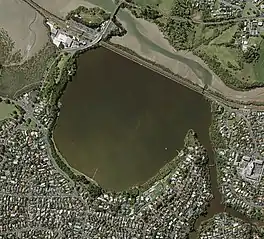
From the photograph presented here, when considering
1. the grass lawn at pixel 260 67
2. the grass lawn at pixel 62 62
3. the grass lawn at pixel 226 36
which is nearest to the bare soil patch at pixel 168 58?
the grass lawn at pixel 260 67

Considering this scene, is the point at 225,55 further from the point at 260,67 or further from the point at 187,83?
the point at 187,83

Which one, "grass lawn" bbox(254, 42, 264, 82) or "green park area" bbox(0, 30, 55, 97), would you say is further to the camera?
"green park area" bbox(0, 30, 55, 97)

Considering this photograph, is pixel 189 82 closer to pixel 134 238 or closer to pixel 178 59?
pixel 178 59

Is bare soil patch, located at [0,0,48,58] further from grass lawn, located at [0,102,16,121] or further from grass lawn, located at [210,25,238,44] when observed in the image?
grass lawn, located at [210,25,238,44]

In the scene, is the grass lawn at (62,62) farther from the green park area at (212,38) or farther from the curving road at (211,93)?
the green park area at (212,38)

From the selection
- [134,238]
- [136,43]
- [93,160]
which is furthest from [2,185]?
[136,43]

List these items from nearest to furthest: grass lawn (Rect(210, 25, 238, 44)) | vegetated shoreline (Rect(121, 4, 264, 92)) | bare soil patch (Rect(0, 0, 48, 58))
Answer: vegetated shoreline (Rect(121, 4, 264, 92)) → grass lawn (Rect(210, 25, 238, 44)) → bare soil patch (Rect(0, 0, 48, 58))

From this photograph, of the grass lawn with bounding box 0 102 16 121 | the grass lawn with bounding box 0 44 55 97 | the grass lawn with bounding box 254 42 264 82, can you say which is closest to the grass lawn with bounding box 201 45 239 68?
the grass lawn with bounding box 254 42 264 82
